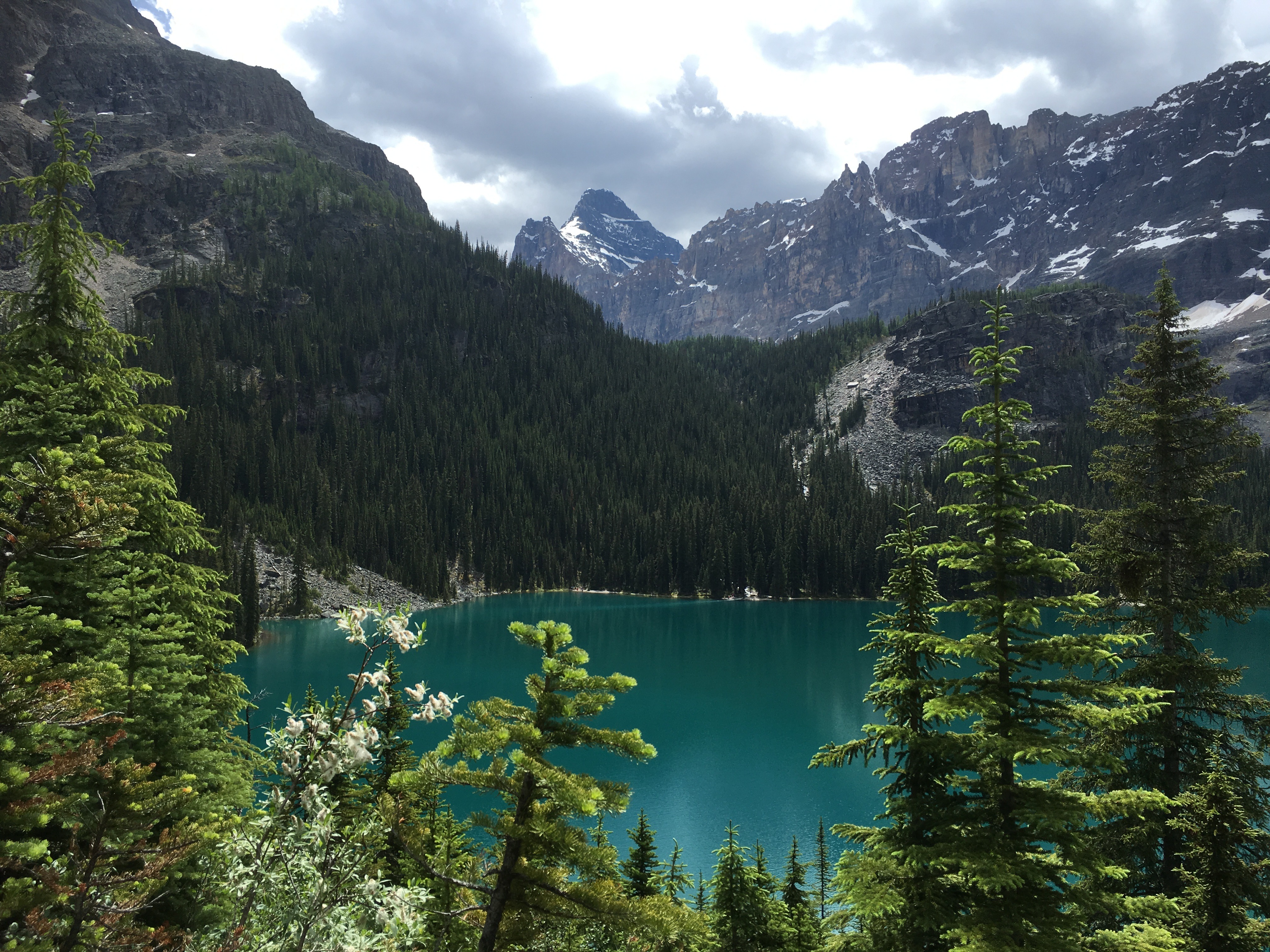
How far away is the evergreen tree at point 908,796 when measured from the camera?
9023 mm

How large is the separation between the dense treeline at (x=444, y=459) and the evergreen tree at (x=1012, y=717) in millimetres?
112902

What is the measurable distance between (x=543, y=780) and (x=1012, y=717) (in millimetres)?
6191

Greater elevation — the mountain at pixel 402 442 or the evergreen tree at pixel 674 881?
the mountain at pixel 402 442

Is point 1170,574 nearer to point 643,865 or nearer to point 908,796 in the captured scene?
point 908,796

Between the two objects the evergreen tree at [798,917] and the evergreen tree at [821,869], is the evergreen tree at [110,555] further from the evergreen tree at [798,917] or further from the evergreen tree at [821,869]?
the evergreen tree at [821,869]

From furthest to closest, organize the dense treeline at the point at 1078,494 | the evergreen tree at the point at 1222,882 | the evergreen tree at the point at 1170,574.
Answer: the dense treeline at the point at 1078,494 → the evergreen tree at the point at 1170,574 → the evergreen tree at the point at 1222,882

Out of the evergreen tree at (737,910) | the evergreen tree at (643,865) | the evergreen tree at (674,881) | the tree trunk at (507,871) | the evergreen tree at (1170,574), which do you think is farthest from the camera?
the evergreen tree at (674,881)

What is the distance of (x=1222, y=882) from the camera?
9820 millimetres

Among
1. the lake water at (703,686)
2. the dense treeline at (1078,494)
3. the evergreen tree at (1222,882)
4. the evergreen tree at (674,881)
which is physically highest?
the dense treeline at (1078,494)

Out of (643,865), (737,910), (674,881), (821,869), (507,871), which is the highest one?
(507,871)

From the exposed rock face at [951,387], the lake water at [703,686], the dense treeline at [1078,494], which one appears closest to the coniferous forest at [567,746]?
the lake water at [703,686]

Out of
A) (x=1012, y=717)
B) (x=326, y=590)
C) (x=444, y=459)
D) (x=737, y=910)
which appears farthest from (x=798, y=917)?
(x=444, y=459)

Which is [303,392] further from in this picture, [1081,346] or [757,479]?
[1081,346]

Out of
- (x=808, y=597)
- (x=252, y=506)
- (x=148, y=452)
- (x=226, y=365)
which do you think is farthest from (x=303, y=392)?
(x=148, y=452)
